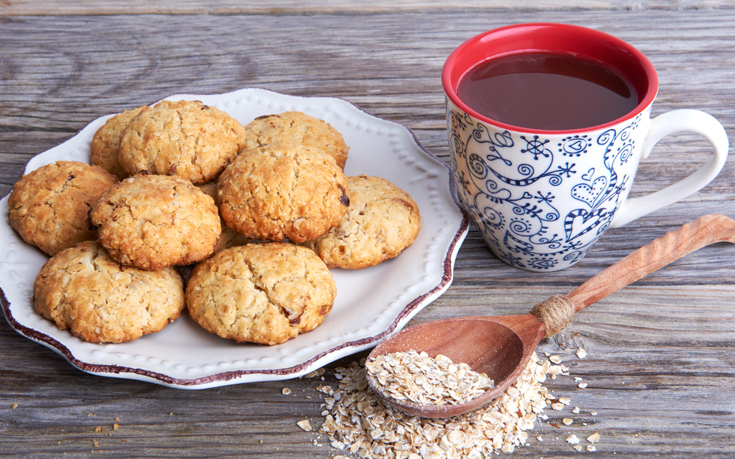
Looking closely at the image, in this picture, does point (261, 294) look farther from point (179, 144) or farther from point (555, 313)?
point (555, 313)

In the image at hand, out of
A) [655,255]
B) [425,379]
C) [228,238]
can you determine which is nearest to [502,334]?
[425,379]

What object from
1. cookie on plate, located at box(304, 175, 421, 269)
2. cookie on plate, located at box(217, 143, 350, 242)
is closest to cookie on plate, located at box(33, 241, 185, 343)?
cookie on plate, located at box(217, 143, 350, 242)

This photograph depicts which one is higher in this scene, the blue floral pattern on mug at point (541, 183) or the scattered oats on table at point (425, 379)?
the blue floral pattern on mug at point (541, 183)

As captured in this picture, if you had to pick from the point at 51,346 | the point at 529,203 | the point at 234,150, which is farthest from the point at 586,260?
the point at 51,346

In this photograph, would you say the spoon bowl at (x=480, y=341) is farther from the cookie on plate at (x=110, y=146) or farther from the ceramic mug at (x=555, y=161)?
the cookie on plate at (x=110, y=146)

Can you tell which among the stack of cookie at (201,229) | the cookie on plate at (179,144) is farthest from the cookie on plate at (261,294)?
the cookie on plate at (179,144)

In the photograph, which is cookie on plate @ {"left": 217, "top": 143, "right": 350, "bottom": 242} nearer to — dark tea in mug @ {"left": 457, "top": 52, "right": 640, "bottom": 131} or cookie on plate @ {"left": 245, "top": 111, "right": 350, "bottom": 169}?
cookie on plate @ {"left": 245, "top": 111, "right": 350, "bottom": 169}
